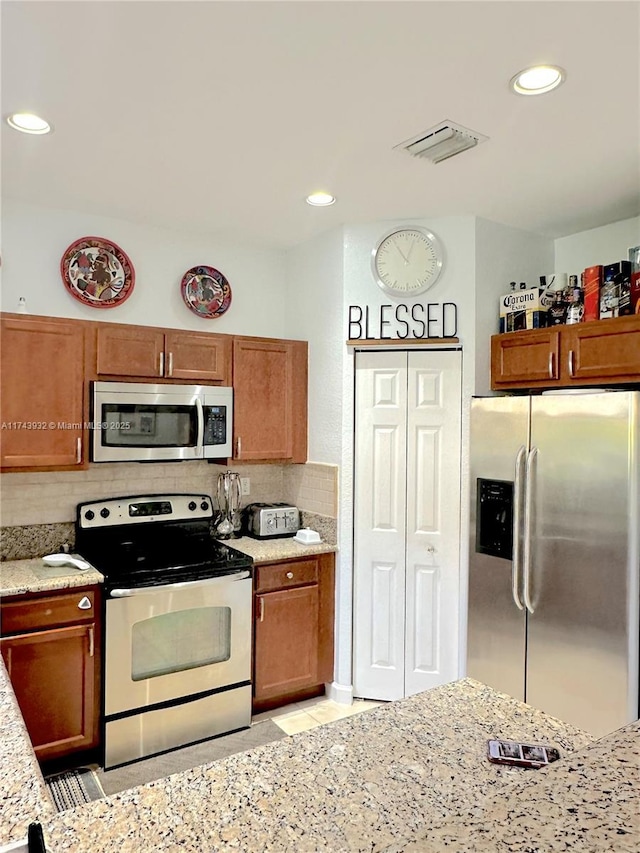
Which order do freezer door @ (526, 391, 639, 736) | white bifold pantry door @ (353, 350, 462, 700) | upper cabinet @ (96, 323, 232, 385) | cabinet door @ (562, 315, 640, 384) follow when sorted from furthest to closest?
white bifold pantry door @ (353, 350, 462, 700) → upper cabinet @ (96, 323, 232, 385) → cabinet door @ (562, 315, 640, 384) → freezer door @ (526, 391, 639, 736)

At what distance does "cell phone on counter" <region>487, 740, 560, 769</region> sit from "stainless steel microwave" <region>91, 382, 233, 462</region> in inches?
92.1

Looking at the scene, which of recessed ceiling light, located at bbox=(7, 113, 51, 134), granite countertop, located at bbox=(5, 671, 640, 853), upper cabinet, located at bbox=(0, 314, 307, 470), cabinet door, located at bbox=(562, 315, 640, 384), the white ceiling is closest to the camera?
granite countertop, located at bbox=(5, 671, 640, 853)

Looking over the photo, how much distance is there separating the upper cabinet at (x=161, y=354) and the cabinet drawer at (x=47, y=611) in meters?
1.10

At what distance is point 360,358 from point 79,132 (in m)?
1.78

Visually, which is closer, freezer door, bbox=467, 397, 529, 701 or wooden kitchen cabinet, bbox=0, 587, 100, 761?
wooden kitchen cabinet, bbox=0, 587, 100, 761

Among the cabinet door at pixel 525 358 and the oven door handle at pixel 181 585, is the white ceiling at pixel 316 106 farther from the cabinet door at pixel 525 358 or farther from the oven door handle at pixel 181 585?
the oven door handle at pixel 181 585

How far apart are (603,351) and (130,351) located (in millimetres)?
2351

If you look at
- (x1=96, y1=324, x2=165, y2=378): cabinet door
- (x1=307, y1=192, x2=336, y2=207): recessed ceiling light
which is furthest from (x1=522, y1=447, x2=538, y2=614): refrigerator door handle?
(x1=96, y1=324, x2=165, y2=378): cabinet door

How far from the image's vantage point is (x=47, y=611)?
2.61 metres

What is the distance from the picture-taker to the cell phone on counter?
1.14 metres

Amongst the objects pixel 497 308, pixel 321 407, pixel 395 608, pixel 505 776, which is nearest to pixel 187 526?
pixel 321 407

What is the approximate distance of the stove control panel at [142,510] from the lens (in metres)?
3.18

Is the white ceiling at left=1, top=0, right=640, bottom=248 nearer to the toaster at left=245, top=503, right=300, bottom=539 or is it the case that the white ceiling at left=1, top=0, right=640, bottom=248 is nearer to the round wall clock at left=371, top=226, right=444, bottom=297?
the round wall clock at left=371, top=226, right=444, bottom=297

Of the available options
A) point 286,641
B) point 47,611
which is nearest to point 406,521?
point 286,641
